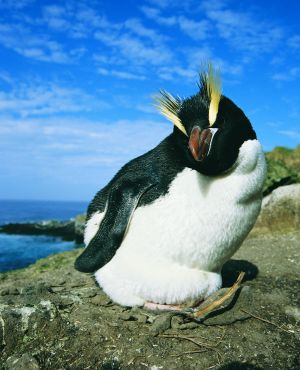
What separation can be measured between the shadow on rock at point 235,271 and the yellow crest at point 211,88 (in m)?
1.71

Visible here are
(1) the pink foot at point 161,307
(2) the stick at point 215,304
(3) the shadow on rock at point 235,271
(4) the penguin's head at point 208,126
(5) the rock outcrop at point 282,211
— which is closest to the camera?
(4) the penguin's head at point 208,126

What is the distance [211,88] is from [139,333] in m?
1.80

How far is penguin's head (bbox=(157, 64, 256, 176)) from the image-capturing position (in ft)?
9.16

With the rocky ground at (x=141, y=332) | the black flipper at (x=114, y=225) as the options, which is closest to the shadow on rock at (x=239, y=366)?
the rocky ground at (x=141, y=332)

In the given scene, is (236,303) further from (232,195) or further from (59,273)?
(59,273)

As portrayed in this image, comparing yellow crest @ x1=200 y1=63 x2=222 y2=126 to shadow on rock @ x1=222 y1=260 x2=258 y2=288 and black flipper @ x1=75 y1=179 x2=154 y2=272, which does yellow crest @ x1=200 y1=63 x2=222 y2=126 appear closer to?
black flipper @ x1=75 y1=179 x2=154 y2=272

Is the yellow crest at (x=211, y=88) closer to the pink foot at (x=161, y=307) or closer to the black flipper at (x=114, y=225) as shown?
the black flipper at (x=114, y=225)

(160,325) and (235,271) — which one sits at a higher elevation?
(235,271)

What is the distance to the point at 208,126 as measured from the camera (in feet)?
9.28

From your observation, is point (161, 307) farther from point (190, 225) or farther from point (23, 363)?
point (23, 363)

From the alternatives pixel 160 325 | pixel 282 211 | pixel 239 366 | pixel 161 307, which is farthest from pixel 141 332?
pixel 282 211

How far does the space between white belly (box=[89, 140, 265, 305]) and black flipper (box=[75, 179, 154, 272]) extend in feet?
0.29

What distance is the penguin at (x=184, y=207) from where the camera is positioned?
9.56 ft

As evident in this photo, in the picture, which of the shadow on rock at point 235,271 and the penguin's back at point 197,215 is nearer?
the penguin's back at point 197,215
